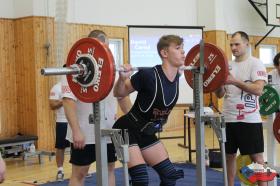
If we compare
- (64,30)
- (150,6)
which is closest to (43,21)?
(64,30)

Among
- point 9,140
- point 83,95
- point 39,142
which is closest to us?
point 83,95

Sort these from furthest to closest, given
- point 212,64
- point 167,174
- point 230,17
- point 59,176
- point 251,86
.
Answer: point 230,17
point 59,176
point 251,86
point 212,64
point 167,174

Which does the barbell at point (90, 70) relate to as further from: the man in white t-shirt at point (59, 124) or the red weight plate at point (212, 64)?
the man in white t-shirt at point (59, 124)

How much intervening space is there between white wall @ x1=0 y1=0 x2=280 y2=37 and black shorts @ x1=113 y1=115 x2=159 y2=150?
16.6 ft

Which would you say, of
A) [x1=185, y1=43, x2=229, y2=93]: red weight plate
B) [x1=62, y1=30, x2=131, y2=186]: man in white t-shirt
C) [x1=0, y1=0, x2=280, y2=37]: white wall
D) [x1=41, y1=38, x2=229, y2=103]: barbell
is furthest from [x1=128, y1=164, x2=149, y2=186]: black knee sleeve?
[x1=0, y1=0, x2=280, y2=37]: white wall

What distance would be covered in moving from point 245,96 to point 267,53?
892cm

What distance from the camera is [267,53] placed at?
12.1 metres

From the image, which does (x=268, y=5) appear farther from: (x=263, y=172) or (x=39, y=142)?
(x=263, y=172)

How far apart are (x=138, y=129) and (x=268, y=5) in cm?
886

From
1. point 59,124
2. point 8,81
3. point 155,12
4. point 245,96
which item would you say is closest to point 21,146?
point 8,81

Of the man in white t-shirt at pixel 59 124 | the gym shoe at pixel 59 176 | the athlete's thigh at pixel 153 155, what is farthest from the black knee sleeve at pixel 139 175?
the gym shoe at pixel 59 176

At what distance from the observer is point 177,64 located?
9.75 ft

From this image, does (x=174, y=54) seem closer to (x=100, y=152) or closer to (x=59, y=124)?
(x=100, y=152)

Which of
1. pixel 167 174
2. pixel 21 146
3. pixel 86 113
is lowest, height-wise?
pixel 21 146
